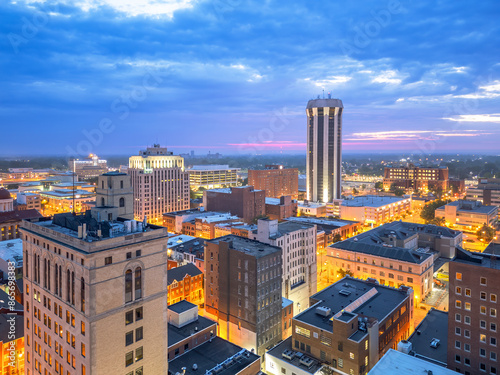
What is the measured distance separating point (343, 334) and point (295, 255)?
3162 centimetres

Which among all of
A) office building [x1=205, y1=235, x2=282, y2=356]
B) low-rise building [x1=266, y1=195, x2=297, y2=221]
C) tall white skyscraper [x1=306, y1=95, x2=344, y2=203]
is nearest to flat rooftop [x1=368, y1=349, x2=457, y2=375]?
office building [x1=205, y1=235, x2=282, y2=356]

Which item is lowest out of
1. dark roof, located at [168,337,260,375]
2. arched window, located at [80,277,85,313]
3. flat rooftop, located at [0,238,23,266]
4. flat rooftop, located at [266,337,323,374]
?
flat rooftop, located at [266,337,323,374]

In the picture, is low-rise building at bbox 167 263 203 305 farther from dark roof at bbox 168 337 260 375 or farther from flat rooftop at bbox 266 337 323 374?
flat rooftop at bbox 266 337 323 374

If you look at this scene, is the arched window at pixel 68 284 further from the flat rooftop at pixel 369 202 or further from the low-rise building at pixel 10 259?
the flat rooftop at pixel 369 202

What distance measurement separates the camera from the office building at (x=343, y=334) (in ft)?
153

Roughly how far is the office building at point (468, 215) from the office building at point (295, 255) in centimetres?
8824

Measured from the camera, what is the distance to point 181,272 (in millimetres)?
75938

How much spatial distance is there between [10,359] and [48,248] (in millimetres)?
30278

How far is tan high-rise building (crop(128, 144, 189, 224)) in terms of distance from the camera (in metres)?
151

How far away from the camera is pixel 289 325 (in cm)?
6619

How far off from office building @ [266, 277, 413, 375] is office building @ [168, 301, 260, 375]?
20.0 feet

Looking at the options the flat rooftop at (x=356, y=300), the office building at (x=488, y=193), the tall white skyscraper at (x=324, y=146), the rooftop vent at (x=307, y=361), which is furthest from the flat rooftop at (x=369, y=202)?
the rooftop vent at (x=307, y=361)

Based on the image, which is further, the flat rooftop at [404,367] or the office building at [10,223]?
the office building at [10,223]

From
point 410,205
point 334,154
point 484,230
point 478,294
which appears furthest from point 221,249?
point 410,205
